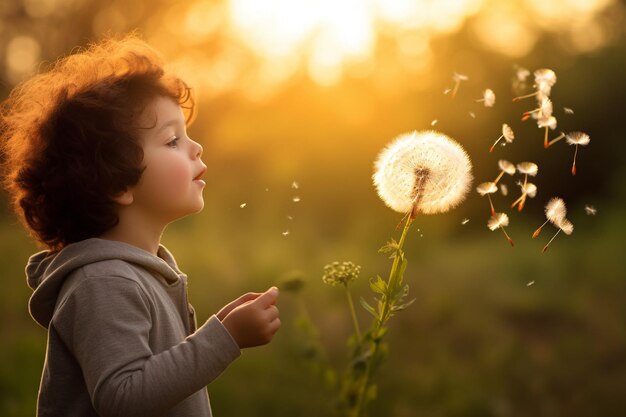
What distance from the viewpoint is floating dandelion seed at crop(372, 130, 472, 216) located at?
1.58 metres

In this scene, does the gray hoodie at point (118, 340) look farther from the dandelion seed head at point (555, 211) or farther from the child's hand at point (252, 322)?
the dandelion seed head at point (555, 211)

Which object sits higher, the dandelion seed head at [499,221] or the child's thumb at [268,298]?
the child's thumb at [268,298]

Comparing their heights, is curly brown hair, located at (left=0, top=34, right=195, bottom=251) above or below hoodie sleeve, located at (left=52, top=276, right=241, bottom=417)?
above

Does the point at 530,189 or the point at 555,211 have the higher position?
the point at 530,189

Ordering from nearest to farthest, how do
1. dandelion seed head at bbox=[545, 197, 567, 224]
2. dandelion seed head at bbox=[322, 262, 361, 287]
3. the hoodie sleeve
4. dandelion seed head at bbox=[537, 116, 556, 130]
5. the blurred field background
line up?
the hoodie sleeve, dandelion seed head at bbox=[537, 116, 556, 130], dandelion seed head at bbox=[545, 197, 567, 224], dandelion seed head at bbox=[322, 262, 361, 287], the blurred field background

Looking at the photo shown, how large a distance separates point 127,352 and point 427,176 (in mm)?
738

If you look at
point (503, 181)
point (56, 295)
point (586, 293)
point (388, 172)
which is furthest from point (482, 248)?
point (56, 295)

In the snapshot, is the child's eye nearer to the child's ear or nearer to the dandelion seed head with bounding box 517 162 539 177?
the child's ear

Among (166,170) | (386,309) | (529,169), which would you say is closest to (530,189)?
(529,169)

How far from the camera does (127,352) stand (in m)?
1.32

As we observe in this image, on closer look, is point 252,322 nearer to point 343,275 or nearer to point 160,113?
point 343,275

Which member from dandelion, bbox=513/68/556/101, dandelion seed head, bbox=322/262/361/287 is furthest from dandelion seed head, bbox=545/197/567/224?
dandelion seed head, bbox=322/262/361/287

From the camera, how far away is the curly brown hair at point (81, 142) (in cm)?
156

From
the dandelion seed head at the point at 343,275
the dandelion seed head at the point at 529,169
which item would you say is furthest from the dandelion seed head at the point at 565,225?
the dandelion seed head at the point at 343,275
